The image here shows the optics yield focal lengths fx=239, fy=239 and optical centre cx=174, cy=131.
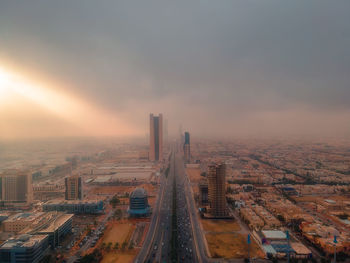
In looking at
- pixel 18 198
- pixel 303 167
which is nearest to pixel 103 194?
pixel 18 198

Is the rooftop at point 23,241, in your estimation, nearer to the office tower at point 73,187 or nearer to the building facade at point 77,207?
the building facade at point 77,207

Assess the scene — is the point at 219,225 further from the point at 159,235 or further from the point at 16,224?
the point at 16,224

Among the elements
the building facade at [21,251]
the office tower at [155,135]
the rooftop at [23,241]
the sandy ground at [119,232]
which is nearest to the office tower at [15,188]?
the sandy ground at [119,232]

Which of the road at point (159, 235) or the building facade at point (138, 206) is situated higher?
the building facade at point (138, 206)

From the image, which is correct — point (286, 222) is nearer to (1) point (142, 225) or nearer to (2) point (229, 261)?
(2) point (229, 261)

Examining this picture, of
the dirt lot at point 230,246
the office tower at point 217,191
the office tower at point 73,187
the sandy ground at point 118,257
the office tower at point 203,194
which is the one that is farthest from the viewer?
the office tower at point 73,187

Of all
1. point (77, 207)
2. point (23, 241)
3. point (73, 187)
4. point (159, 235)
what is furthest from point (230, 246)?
point (73, 187)

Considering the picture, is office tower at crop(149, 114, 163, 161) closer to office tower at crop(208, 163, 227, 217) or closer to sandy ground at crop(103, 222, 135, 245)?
office tower at crop(208, 163, 227, 217)

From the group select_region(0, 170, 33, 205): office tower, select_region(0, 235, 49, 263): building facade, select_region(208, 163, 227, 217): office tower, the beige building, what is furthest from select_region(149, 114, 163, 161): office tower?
select_region(0, 235, 49, 263): building facade
